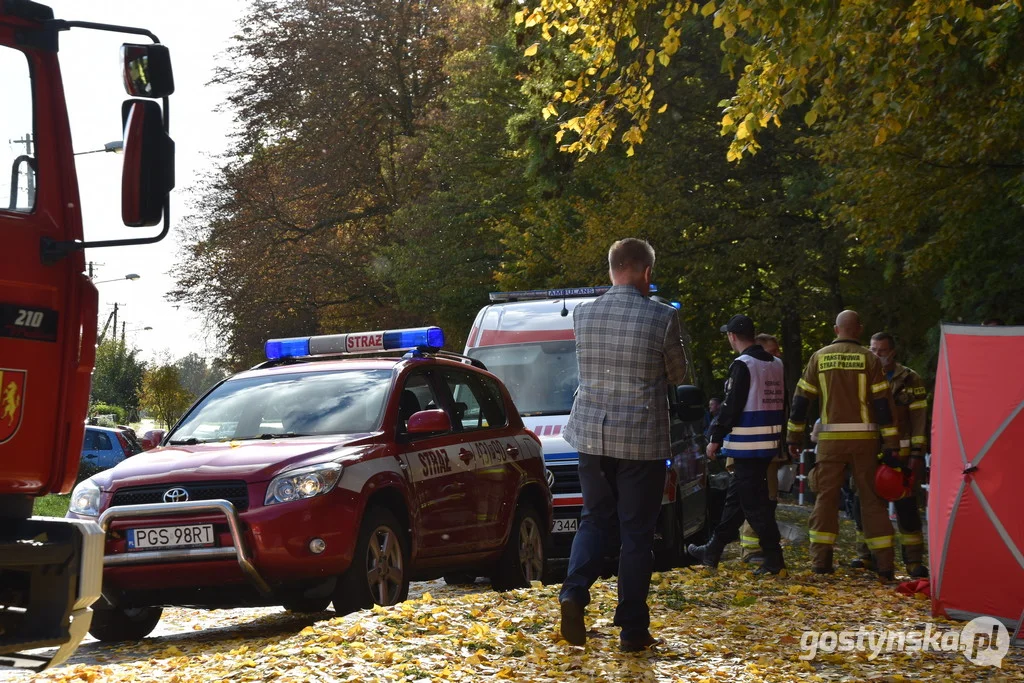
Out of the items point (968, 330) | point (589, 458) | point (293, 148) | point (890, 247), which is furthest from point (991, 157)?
point (293, 148)

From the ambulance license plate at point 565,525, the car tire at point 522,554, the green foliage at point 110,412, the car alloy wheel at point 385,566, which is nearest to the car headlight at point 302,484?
the car alloy wheel at point 385,566

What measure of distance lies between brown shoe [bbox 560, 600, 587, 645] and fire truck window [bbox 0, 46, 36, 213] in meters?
3.36

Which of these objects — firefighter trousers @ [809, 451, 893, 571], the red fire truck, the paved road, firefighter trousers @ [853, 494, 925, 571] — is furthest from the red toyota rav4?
firefighter trousers @ [853, 494, 925, 571]

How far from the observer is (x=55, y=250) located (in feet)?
Result: 18.1

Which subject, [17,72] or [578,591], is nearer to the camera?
[17,72]

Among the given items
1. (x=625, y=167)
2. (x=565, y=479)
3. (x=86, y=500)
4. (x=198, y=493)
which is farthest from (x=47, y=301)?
(x=625, y=167)

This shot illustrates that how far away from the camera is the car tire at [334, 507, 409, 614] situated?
351 inches

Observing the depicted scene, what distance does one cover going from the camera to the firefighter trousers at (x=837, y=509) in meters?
11.3

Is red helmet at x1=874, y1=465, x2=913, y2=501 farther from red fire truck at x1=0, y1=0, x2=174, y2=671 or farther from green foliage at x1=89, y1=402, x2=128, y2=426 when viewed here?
green foliage at x1=89, y1=402, x2=128, y2=426

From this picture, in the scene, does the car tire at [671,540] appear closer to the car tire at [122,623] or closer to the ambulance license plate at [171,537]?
the car tire at [122,623]

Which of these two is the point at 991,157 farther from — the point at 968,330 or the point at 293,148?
the point at 293,148

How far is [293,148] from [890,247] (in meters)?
21.9

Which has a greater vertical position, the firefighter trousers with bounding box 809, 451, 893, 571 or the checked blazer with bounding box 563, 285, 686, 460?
the checked blazer with bounding box 563, 285, 686, 460

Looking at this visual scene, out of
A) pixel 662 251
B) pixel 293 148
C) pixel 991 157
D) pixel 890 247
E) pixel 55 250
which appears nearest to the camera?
pixel 55 250
